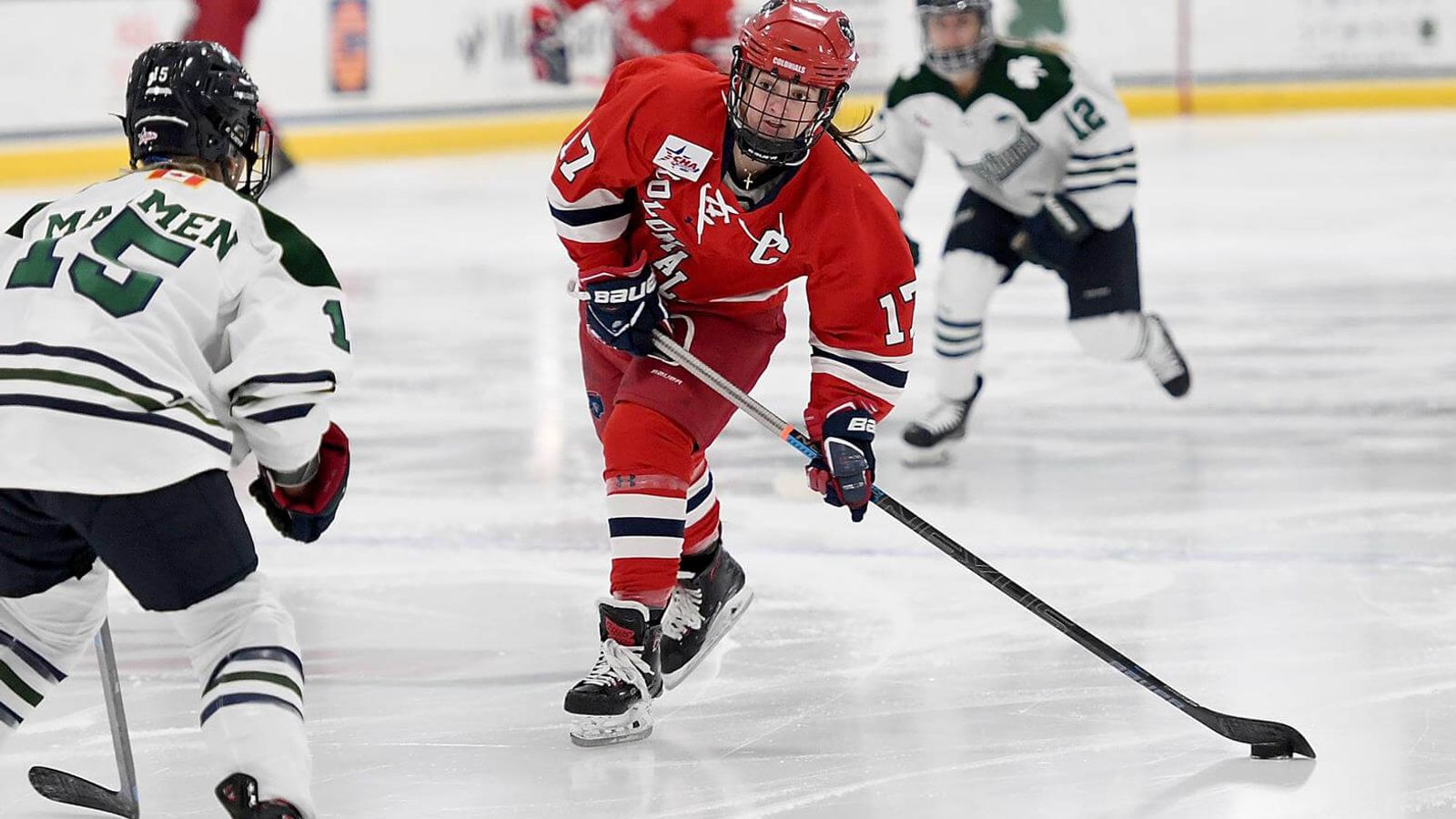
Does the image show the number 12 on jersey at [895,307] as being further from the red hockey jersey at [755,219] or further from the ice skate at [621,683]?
the ice skate at [621,683]

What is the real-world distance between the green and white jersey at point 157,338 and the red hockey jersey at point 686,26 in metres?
4.27

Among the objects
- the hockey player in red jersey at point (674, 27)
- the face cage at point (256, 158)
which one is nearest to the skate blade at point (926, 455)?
the hockey player in red jersey at point (674, 27)

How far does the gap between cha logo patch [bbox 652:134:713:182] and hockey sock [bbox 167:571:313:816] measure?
92 cm

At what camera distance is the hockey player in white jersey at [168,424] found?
1.76 m

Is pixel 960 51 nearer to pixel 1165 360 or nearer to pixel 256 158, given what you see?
pixel 1165 360

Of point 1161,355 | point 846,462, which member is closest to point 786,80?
point 846,462

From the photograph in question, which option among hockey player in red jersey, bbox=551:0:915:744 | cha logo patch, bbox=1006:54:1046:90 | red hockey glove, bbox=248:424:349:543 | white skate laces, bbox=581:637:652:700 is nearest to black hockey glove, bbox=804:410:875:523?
hockey player in red jersey, bbox=551:0:915:744

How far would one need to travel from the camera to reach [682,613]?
2803 millimetres

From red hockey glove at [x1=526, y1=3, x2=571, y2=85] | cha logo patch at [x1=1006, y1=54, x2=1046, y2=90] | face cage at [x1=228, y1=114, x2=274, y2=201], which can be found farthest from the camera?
red hockey glove at [x1=526, y1=3, x2=571, y2=85]

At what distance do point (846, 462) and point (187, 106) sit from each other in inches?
38.1

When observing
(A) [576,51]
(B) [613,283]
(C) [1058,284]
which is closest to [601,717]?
(B) [613,283]

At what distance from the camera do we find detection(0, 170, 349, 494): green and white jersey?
5.77ft

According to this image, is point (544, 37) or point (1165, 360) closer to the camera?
point (1165, 360)

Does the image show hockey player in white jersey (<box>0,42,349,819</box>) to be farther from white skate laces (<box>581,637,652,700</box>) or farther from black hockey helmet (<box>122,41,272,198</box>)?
white skate laces (<box>581,637,652,700</box>)
